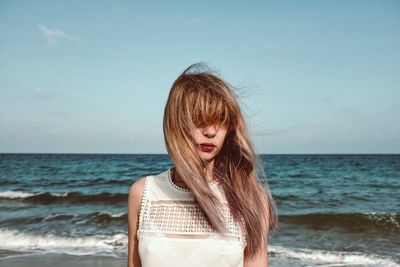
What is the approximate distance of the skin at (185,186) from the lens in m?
2.02

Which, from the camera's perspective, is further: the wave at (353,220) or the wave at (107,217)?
the wave at (107,217)

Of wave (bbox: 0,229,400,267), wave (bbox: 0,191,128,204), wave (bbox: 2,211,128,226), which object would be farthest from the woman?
wave (bbox: 0,191,128,204)

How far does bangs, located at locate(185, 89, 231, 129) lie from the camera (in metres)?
1.98

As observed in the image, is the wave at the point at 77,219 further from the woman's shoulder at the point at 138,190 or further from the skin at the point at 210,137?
the skin at the point at 210,137

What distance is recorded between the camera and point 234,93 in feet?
6.86

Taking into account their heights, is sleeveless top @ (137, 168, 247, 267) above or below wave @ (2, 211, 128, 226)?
above

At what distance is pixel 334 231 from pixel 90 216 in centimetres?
688

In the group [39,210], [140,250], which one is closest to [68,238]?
[39,210]

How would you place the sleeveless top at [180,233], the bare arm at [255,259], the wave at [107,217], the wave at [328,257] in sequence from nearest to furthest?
the sleeveless top at [180,233], the bare arm at [255,259], the wave at [328,257], the wave at [107,217]

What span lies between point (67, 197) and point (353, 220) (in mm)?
11334

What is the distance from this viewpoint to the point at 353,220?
490 inches

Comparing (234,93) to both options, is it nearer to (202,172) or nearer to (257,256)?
(202,172)

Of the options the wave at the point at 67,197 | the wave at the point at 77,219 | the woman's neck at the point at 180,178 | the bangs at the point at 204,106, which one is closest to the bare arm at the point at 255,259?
the woman's neck at the point at 180,178

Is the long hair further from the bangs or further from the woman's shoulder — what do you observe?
the woman's shoulder
